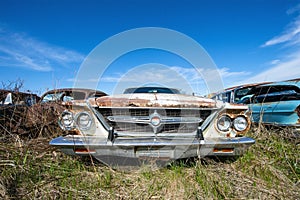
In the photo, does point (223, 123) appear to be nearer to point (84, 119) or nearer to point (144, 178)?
point (144, 178)

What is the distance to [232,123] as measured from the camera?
2109mm

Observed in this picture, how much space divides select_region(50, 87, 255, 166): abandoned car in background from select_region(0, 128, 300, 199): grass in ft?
0.87

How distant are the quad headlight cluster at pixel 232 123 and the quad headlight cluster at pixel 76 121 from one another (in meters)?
1.58

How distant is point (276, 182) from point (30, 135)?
3829mm

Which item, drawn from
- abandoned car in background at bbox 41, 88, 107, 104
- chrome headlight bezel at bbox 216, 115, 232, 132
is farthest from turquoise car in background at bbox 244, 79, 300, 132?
abandoned car in background at bbox 41, 88, 107, 104

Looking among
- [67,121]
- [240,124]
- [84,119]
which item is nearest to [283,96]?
[240,124]

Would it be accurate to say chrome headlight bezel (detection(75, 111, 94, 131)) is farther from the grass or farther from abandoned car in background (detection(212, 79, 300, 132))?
abandoned car in background (detection(212, 79, 300, 132))

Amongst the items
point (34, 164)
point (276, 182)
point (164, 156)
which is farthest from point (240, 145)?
point (34, 164)

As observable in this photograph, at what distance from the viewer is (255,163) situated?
2369mm

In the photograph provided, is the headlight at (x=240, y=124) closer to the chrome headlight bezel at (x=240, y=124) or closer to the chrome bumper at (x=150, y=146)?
the chrome headlight bezel at (x=240, y=124)

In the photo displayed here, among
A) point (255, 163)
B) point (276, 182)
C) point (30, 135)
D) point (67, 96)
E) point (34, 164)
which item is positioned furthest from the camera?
point (67, 96)

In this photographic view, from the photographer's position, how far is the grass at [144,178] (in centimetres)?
175

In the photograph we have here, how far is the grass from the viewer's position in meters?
1.75

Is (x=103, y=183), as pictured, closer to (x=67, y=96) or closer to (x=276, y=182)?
(x=276, y=182)
